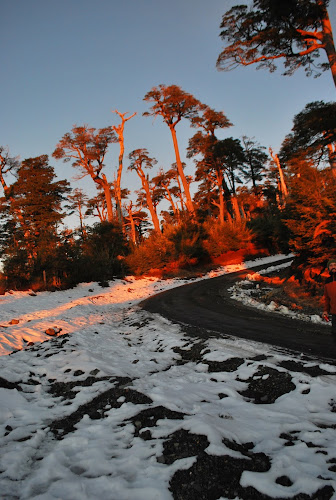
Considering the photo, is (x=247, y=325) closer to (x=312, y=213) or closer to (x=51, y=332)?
→ (x=51, y=332)

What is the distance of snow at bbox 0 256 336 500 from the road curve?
54cm

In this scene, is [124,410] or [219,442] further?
[124,410]

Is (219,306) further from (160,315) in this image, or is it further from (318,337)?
(318,337)

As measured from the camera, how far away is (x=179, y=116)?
28953 millimetres

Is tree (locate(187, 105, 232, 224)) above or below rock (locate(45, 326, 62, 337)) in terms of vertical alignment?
above

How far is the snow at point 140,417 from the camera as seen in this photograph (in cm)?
199

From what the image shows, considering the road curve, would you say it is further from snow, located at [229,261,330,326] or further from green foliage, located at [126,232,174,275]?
green foliage, located at [126,232,174,275]

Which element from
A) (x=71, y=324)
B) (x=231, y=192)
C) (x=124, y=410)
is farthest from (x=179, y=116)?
(x=124, y=410)

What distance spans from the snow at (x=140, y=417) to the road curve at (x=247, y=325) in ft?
1.78

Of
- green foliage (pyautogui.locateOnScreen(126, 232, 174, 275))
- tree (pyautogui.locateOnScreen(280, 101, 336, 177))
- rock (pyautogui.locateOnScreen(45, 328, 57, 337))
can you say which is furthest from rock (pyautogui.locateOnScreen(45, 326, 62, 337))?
green foliage (pyautogui.locateOnScreen(126, 232, 174, 275))

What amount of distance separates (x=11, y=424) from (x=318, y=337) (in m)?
5.37

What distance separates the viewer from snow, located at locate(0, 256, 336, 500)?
6.52ft

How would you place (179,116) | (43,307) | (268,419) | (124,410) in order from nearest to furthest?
(268,419) → (124,410) → (43,307) → (179,116)

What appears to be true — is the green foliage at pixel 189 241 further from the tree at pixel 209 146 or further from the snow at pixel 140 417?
the snow at pixel 140 417
